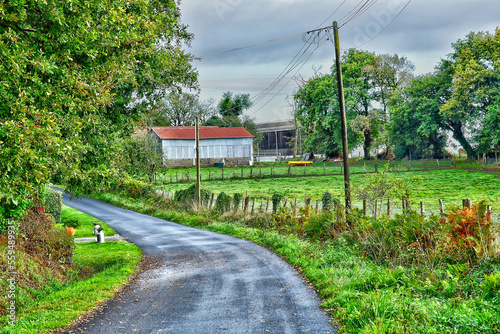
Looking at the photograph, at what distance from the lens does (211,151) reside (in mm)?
68750

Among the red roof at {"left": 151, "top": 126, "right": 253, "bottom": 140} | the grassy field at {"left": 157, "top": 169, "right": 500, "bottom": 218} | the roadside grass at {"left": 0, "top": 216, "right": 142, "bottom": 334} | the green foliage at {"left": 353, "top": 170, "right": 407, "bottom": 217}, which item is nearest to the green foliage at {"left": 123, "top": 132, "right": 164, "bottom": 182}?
the grassy field at {"left": 157, "top": 169, "right": 500, "bottom": 218}

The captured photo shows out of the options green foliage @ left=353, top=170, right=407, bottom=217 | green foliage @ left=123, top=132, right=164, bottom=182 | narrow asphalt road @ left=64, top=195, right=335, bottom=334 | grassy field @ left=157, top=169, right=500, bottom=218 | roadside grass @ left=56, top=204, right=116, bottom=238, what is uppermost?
green foliage @ left=123, top=132, right=164, bottom=182

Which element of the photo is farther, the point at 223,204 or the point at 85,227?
the point at 223,204

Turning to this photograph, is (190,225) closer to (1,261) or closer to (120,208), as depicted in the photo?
(120,208)

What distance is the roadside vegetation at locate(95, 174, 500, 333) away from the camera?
7406 millimetres

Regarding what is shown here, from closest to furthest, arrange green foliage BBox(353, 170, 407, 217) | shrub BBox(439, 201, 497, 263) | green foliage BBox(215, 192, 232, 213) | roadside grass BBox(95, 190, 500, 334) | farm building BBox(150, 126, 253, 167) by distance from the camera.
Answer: roadside grass BBox(95, 190, 500, 334) → shrub BBox(439, 201, 497, 263) → green foliage BBox(353, 170, 407, 217) → green foliage BBox(215, 192, 232, 213) → farm building BBox(150, 126, 253, 167)

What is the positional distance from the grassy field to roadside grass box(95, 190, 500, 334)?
10235mm

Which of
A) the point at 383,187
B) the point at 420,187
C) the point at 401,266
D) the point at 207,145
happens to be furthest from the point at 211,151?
the point at 401,266

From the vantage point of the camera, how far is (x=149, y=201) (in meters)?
35.9

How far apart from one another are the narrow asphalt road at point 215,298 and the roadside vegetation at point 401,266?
630 mm

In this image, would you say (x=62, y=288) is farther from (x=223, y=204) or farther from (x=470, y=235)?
(x=223, y=204)

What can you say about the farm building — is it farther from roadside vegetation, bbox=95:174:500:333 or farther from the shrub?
the shrub

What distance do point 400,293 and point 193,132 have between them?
200 ft

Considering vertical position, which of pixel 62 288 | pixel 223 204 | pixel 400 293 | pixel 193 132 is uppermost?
pixel 193 132
